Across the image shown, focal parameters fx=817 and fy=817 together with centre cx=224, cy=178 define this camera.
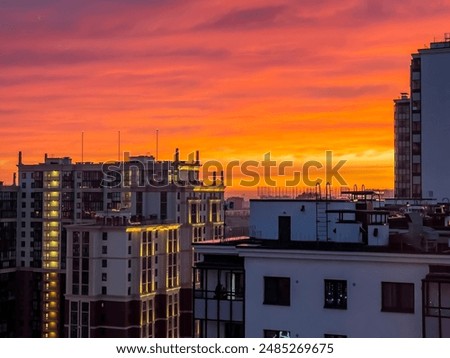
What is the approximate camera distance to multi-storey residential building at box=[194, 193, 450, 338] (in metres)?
9.41

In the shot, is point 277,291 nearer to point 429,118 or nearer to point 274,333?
point 274,333

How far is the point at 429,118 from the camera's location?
25.2m

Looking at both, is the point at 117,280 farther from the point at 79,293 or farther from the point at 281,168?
the point at 281,168

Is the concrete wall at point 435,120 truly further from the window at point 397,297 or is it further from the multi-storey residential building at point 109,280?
the multi-storey residential building at point 109,280

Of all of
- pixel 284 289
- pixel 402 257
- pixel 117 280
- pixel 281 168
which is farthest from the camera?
pixel 117 280

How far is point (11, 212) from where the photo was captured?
45.7m

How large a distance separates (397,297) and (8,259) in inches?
1488

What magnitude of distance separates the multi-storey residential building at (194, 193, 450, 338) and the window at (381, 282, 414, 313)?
0.04 feet

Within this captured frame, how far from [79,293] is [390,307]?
2893 centimetres

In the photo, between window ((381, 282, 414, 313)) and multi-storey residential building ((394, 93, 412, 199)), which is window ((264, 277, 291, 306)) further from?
multi-storey residential building ((394, 93, 412, 199))

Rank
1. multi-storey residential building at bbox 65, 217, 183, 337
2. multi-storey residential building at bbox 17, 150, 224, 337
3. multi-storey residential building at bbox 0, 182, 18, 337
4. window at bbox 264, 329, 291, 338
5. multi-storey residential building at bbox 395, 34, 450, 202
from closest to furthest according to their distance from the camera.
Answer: window at bbox 264, 329, 291, 338 → multi-storey residential building at bbox 395, 34, 450, 202 → multi-storey residential building at bbox 65, 217, 183, 337 → multi-storey residential building at bbox 17, 150, 224, 337 → multi-storey residential building at bbox 0, 182, 18, 337

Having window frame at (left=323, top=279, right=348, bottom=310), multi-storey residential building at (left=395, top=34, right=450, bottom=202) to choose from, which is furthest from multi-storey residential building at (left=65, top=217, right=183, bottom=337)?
window frame at (left=323, top=279, right=348, bottom=310)

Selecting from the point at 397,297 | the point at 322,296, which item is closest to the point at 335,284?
the point at 322,296
